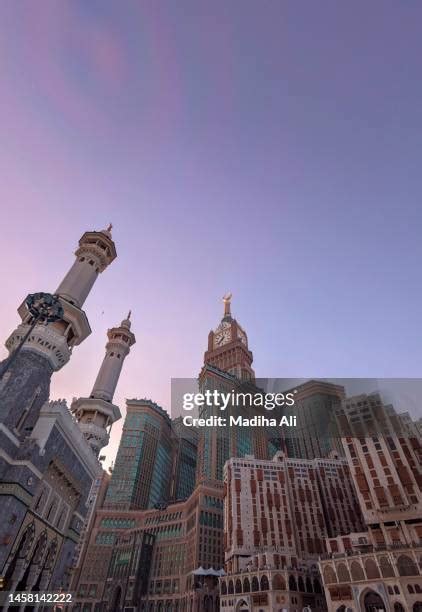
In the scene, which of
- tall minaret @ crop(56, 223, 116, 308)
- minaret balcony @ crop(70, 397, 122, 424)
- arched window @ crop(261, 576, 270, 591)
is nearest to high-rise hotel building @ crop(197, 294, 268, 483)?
arched window @ crop(261, 576, 270, 591)

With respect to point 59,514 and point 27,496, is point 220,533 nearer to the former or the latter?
point 59,514

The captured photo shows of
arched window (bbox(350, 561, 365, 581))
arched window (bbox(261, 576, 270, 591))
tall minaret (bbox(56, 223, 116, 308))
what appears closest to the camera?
arched window (bbox(350, 561, 365, 581))

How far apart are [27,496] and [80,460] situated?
47.6 feet

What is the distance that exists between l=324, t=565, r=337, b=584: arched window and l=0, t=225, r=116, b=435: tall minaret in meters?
52.7

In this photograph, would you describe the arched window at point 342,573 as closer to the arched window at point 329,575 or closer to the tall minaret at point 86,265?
the arched window at point 329,575

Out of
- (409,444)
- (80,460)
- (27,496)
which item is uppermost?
(409,444)

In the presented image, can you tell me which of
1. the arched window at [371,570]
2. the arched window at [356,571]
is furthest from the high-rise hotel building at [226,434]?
the arched window at [371,570]

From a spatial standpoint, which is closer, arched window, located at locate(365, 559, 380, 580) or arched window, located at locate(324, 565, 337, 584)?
arched window, located at locate(365, 559, 380, 580)

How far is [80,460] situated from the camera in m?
57.1

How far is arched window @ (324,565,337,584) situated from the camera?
60625 millimetres

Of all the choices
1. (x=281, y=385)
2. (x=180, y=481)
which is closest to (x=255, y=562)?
(x=281, y=385)

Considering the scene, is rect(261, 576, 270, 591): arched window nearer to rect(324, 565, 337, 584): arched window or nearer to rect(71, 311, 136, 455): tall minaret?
rect(324, 565, 337, 584): arched window

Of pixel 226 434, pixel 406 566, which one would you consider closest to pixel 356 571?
pixel 406 566

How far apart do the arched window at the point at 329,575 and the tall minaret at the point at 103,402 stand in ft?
144
